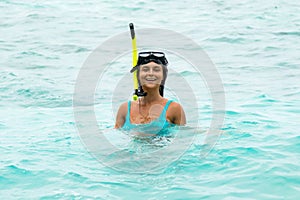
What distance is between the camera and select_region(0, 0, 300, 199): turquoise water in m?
5.23

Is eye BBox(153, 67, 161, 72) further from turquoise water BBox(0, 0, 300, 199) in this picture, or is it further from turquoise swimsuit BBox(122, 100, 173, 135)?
turquoise water BBox(0, 0, 300, 199)

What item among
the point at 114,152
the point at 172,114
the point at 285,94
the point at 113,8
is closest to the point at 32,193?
the point at 114,152

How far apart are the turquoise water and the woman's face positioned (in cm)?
69

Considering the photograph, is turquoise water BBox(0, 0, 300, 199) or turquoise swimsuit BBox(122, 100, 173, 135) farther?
turquoise swimsuit BBox(122, 100, 173, 135)

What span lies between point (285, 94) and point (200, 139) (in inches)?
123

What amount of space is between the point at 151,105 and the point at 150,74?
1.32ft

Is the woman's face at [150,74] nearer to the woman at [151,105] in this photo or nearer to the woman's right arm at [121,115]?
the woman at [151,105]

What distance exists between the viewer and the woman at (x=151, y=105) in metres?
6.16

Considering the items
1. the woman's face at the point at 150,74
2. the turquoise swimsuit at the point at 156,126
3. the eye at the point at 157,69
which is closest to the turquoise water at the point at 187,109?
the turquoise swimsuit at the point at 156,126

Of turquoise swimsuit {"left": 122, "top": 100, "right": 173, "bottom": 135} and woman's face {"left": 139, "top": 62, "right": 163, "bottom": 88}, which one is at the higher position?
woman's face {"left": 139, "top": 62, "right": 163, "bottom": 88}

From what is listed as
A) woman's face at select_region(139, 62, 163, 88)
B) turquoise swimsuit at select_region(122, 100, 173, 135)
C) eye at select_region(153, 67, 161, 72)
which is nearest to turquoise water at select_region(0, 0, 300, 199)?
turquoise swimsuit at select_region(122, 100, 173, 135)

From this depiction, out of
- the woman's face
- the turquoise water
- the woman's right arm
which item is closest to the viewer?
the turquoise water

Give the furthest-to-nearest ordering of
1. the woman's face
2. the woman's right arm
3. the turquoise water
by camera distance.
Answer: the woman's right arm < the woman's face < the turquoise water

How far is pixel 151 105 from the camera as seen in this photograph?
634cm
